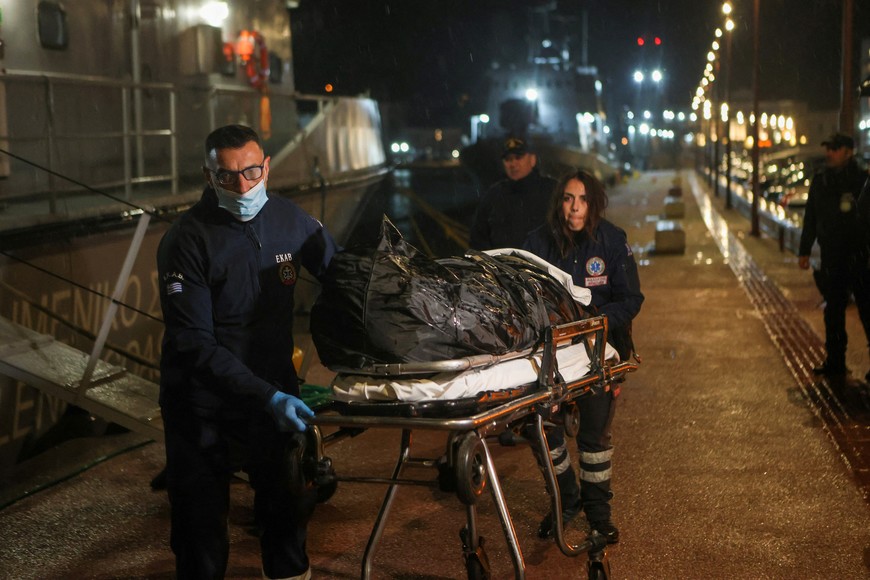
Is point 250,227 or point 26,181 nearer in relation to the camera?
point 250,227

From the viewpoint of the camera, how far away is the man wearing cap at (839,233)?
816cm

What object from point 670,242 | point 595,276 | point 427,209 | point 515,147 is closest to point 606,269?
point 595,276

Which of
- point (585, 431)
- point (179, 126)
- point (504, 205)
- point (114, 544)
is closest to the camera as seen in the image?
point (585, 431)

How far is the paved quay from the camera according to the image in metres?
4.88

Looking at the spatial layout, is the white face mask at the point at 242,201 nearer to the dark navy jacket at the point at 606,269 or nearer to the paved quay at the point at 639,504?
the dark navy jacket at the point at 606,269

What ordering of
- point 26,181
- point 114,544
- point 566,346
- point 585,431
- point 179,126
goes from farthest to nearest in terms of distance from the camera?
point 179,126 → point 26,181 → point 114,544 → point 585,431 → point 566,346

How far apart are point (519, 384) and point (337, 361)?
0.66 metres

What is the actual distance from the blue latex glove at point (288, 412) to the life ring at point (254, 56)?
1330 cm

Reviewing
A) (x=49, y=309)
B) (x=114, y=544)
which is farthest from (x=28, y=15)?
(x=114, y=544)

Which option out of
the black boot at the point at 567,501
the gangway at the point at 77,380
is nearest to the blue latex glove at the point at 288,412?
the black boot at the point at 567,501

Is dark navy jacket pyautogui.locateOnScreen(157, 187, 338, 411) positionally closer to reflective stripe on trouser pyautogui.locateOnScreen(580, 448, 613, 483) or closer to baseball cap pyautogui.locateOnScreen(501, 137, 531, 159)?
reflective stripe on trouser pyautogui.locateOnScreen(580, 448, 613, 483)

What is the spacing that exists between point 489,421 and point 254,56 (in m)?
14.1

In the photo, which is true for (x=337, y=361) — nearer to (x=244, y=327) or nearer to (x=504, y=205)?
(x=244, y=327)

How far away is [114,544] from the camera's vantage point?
527cm
